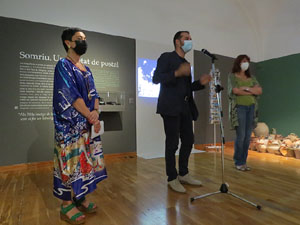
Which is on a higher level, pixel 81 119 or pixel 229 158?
pixel 81 119

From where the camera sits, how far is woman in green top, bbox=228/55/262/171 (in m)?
2.70

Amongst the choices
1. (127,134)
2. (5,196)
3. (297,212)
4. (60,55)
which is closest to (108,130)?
(127,134)

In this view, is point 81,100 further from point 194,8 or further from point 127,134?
point 194,8

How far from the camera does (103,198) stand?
188cm

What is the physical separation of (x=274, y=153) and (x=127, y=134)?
2.69m

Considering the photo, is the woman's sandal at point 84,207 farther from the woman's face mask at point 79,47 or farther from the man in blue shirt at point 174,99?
the woman's face mask at point 79,47

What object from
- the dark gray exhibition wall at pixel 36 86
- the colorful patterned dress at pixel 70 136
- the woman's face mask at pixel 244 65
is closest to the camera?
the colorful patterned dress at pixel 70 136

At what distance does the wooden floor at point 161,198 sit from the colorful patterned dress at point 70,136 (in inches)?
10.6

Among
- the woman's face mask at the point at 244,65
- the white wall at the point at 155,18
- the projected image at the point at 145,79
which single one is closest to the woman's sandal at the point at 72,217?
the woman's face mask at the point at 244,65

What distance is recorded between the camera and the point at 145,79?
4.16 metres

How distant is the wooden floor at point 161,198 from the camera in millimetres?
1479

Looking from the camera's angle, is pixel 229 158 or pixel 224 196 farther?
pixel 229 158

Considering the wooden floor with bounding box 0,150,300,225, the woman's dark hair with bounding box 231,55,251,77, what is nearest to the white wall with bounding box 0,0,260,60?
the woman's dark hair with bounding box 231,55,251,77

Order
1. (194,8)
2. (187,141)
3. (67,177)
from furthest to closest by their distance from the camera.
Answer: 1. (194,8)
2. (187,141)
3. (67,177)
